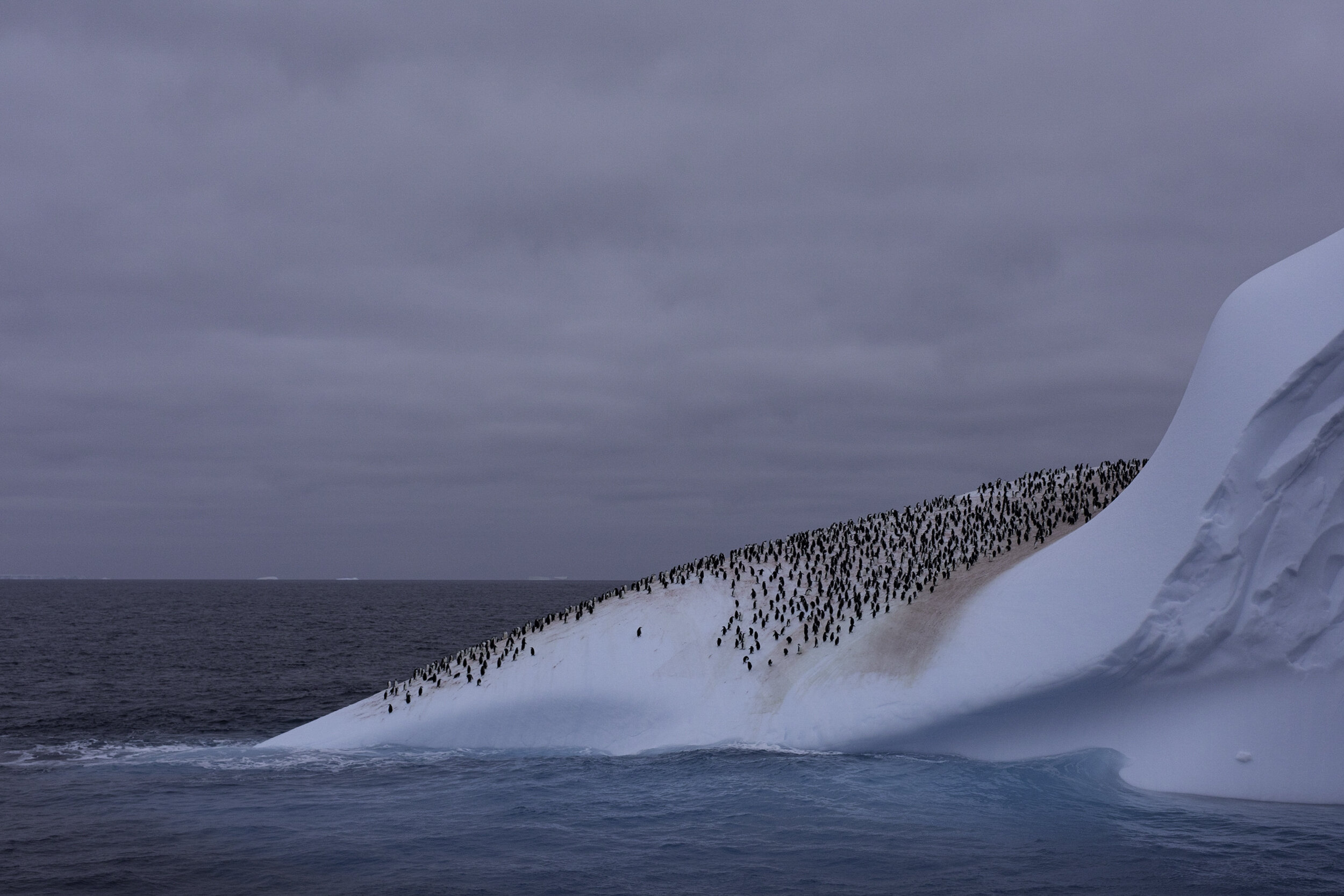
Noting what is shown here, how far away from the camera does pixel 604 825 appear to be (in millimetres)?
23641

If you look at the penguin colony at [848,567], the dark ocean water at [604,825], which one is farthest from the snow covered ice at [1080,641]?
the dark ocean water at [604,825]

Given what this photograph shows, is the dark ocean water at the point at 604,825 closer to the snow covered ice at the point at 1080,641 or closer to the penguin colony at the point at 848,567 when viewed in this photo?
the snow covered ice at the point at 1080,641

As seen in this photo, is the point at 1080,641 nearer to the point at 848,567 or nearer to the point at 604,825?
the point at 848,567

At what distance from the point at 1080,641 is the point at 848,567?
1231cm

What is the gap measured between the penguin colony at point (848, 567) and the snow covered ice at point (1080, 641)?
0.53 ft

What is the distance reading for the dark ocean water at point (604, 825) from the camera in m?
19.4

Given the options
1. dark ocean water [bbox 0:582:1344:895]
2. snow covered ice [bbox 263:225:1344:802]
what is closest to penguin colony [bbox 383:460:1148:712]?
snow covered ice [bbox 263:225:1344:802]

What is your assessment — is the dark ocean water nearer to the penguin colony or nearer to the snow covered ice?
the snow covered ice

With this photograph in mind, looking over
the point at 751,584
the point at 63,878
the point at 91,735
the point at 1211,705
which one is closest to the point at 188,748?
the point at 91,735

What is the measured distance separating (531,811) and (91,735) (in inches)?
895

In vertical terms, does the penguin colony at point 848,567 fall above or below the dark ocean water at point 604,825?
above

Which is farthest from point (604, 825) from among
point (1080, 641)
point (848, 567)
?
point (848, 567)

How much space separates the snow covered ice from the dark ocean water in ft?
4.02

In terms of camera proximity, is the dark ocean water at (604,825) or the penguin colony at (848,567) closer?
the dark ocean water at (604,825)
